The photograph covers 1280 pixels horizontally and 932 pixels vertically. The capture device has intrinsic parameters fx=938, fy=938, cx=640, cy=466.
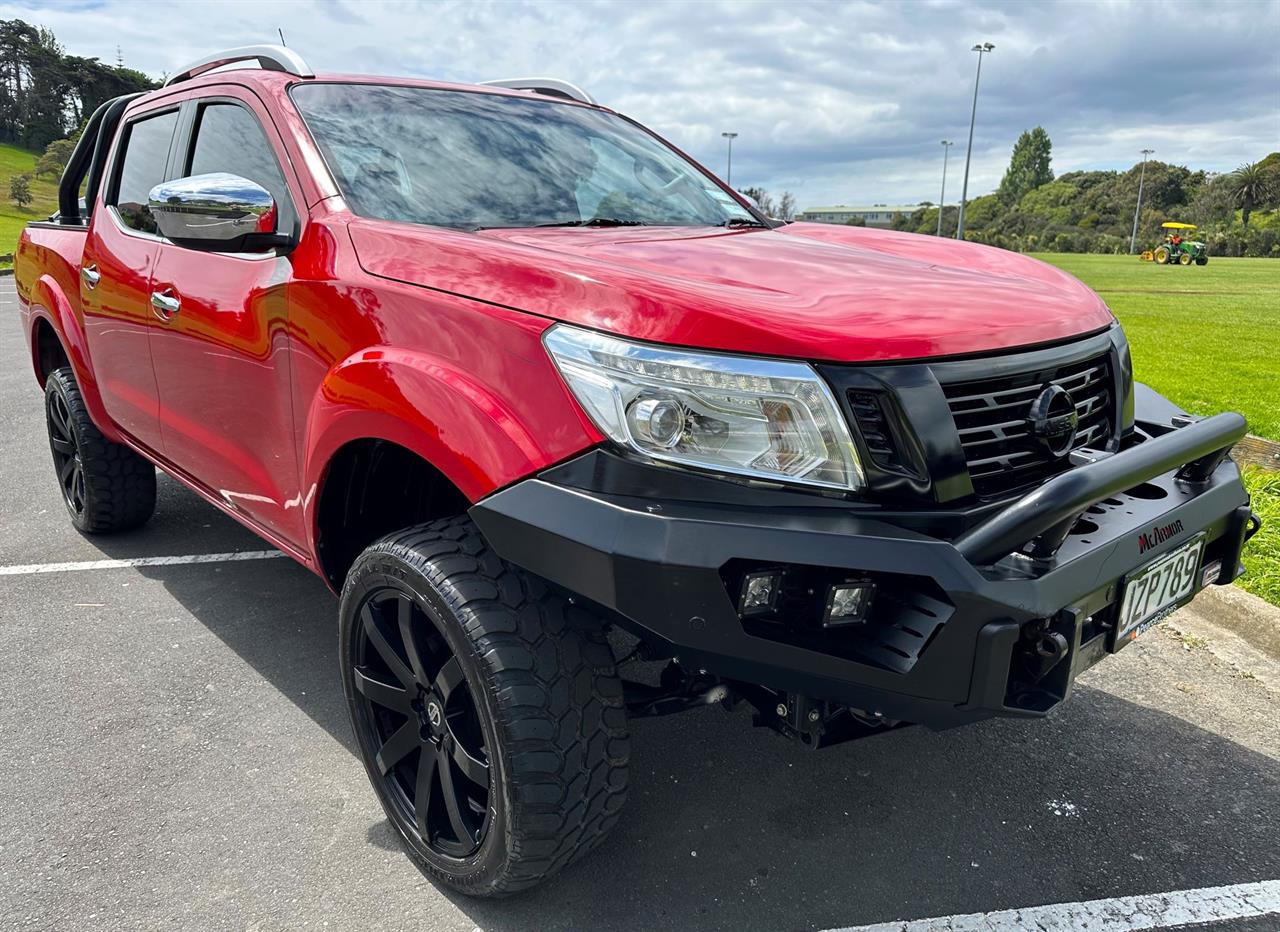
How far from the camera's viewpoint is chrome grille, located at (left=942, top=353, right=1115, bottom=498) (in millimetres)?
1828

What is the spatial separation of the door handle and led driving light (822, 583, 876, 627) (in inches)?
90.2

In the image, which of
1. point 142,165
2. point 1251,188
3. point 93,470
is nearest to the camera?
point 142,165

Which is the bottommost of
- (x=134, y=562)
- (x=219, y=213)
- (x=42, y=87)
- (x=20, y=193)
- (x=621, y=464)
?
(x=134, y=562)

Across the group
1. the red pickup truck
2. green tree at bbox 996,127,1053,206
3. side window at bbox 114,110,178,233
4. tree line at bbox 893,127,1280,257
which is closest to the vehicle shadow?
the red pickup truck

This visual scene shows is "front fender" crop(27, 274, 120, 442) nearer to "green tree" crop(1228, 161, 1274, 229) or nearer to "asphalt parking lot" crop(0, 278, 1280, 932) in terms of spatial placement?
"asphalt parking lot" crop(0, 278, 1280, 932)

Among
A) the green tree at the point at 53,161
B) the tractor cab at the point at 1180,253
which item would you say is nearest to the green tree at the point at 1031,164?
the tractor cab at the point at 1180,253

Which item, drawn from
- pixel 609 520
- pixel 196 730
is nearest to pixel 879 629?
pixel 609 520

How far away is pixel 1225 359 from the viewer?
29.9 feet

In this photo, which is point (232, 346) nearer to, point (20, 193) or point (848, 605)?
point (848, 605)

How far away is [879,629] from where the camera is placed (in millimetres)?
1677

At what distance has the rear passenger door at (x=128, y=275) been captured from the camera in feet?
10.7

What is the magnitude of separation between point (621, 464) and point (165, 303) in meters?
2.06

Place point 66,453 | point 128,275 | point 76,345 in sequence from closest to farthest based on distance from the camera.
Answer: point 128,275 → point 76,345 → point 66,453

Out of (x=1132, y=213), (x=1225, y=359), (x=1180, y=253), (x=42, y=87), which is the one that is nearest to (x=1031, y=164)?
(x=1132, y=213)
